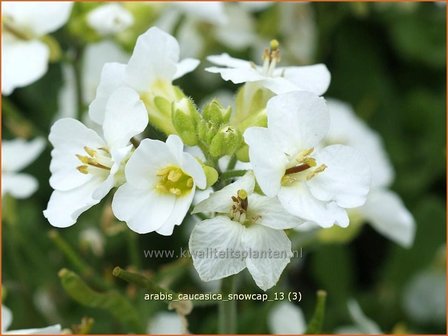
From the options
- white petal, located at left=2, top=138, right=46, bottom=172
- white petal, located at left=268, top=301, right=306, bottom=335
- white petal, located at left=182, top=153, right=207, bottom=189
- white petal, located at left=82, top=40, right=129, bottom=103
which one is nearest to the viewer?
white petal, located at left=182, top=153, right=207, bottom=189

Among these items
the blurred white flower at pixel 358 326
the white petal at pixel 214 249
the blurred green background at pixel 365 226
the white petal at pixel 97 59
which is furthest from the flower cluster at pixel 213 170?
the white petal at pixel 97 59

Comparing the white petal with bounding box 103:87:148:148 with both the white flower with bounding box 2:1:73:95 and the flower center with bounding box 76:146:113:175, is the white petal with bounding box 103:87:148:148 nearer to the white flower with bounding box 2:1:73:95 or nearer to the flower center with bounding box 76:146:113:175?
the flower center with bounding box 76:146:113:175

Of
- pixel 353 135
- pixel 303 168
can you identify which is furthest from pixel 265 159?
pixel 353 135

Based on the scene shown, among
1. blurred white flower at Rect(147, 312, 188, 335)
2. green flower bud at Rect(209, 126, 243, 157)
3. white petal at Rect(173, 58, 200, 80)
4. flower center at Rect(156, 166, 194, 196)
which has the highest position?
white petal at Rect(173, 58, 200, 80)

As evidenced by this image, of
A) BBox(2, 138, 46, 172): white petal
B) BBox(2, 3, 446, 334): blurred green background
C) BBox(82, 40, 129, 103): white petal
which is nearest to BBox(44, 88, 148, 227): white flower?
BBox(2, 3, 446, 334): blurred green background

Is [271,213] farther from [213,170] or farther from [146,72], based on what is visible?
A: [146,72]

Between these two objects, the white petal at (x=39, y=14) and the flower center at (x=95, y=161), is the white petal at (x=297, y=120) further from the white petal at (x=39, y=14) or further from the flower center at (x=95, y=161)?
the white petal at (x=39, y=14)
